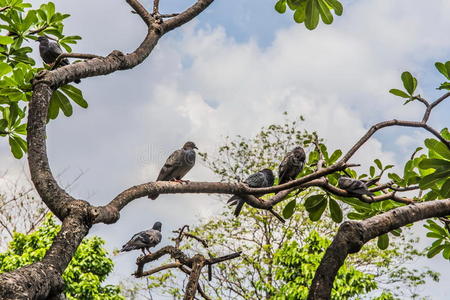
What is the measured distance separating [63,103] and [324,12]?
190 centimetres

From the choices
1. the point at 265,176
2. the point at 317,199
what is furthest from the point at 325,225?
the point at 317,199

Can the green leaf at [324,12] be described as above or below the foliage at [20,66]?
above

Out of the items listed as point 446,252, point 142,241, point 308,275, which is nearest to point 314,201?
point 446,252

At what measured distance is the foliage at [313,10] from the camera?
3885 millimetres

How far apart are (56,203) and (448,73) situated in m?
2.49

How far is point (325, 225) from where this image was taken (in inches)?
712

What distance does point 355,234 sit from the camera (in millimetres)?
2086

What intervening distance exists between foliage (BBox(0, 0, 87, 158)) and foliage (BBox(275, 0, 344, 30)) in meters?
1.64

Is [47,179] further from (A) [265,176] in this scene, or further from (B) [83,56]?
(A) [265,176]

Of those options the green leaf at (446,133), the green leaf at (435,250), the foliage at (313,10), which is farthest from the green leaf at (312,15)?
the green leaf at (435,250)

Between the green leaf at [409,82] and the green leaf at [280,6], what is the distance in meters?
1.17

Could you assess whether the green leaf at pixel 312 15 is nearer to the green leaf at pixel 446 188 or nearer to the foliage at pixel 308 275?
the green leaf at pixel 446 188

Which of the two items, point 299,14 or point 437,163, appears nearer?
point 437,163

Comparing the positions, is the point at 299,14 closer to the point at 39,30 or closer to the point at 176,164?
the point at 39,30
